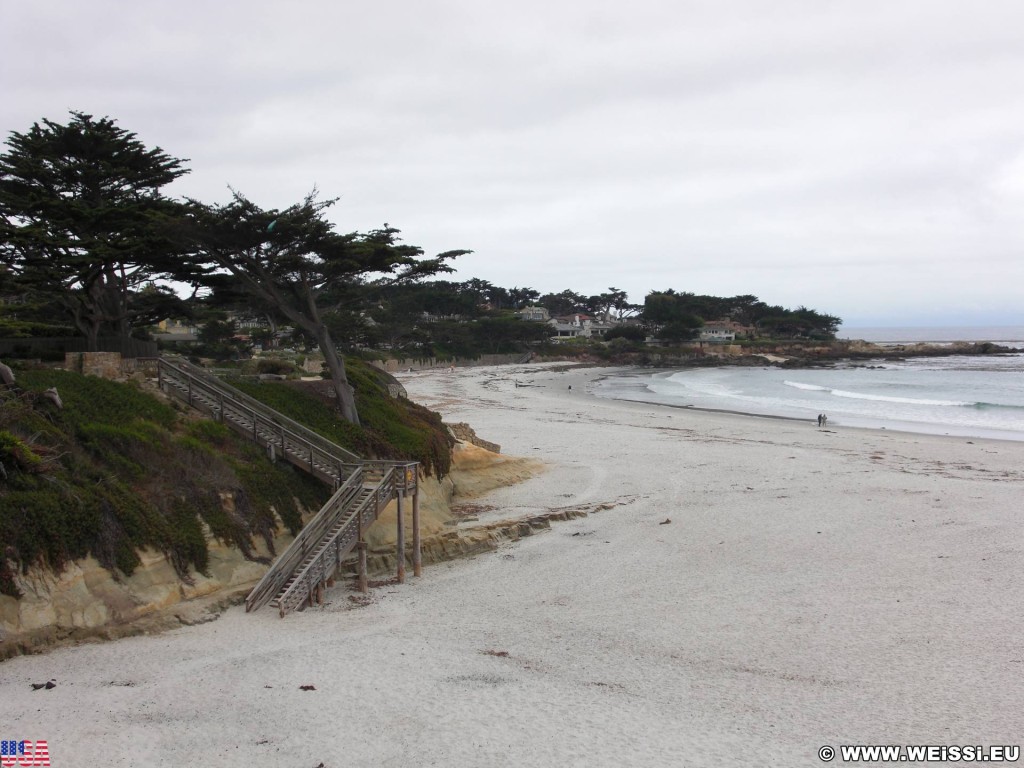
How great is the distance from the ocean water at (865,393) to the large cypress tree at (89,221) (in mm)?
33840

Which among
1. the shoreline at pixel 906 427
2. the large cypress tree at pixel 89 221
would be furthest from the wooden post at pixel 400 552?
the shoreline at pixel 906 427

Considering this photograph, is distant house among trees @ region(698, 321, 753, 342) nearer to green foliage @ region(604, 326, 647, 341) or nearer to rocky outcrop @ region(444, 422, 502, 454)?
green foliage @ region(604, 326, 647, 341)

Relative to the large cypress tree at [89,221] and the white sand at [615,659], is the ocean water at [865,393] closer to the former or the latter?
the white sand at [615,659]

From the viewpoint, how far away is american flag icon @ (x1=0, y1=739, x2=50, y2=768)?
8344 mm

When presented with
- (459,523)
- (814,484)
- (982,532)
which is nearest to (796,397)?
(814,484)

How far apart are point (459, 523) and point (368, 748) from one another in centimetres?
1056

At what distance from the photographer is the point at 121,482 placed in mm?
13508

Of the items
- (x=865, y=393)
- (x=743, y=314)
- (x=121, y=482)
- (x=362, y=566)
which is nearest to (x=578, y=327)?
(x=743, y=314)

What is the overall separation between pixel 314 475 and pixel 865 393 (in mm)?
56357

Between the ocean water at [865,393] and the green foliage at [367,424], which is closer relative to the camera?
the green foliage at [367,424]

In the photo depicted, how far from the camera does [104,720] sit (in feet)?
30.6

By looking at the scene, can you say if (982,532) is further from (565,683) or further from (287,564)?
(287,564)

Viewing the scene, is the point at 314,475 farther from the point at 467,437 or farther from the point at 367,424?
the point at 467,437

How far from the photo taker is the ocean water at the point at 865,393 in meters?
43.0
